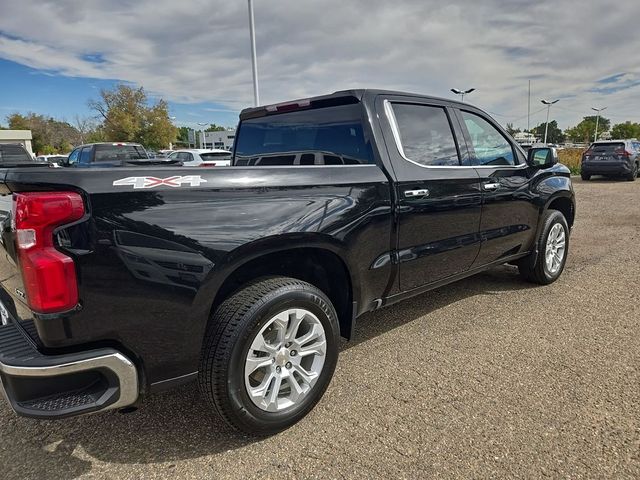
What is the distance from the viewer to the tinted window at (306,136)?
3021 millimetres

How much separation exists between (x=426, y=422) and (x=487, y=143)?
2554 millimetres

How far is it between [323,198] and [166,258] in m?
0.96

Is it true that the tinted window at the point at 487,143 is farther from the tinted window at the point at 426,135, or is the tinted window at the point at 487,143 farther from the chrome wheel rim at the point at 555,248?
the chrome wheel rim at the point at 555,248

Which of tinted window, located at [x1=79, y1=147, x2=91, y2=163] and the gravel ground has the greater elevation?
tinted window, located at [x1=79, y1=147, x2=91, y2=163]

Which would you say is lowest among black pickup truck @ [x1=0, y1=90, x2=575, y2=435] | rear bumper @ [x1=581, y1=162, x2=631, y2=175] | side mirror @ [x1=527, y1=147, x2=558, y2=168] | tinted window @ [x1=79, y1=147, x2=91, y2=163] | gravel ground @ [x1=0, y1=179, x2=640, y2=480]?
gravel ground @ [x1=0, y1=179, x2=640, y2=480]

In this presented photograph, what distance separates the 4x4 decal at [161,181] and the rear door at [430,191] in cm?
139

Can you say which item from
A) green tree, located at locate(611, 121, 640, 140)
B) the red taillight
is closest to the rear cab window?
the red taillight

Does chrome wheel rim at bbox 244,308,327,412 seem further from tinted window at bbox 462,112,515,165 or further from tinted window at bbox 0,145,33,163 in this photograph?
tinted window at bbox 0,145,33,163

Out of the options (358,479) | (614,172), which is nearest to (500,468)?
(358,479)

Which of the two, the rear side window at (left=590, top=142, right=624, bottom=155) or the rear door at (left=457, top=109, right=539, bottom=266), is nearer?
the rear door at (left=457, top=109, right=539, bottom=266)

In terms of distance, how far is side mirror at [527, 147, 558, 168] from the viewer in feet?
14.2

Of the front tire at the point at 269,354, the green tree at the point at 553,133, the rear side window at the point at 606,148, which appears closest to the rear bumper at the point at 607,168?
the rear side window at the point at 606,148

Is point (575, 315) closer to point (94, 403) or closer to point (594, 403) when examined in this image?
point (594, 403)

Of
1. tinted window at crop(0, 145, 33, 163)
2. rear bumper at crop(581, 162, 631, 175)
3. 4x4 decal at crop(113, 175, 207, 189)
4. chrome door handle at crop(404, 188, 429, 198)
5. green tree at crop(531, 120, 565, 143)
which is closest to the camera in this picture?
4x4 decal at crop(113, 175, 207, 189)
